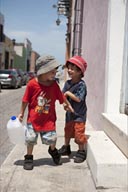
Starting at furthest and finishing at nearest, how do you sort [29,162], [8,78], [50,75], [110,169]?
[8,78]
[29,162]
[50,75]
[110,169]

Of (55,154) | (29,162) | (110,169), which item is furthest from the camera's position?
(55,154)

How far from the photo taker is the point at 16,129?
455 centimetres

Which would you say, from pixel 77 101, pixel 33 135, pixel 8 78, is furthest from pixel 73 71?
pixel 8 78

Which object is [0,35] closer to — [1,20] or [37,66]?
[1,20]

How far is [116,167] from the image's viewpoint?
3.72 m

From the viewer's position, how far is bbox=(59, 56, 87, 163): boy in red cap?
4.68 metres

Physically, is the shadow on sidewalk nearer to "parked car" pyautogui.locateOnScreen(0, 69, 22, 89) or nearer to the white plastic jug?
the white plastic jug

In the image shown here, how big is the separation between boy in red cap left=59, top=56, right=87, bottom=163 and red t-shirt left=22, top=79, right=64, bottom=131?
11.3 inches

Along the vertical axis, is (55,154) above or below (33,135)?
below

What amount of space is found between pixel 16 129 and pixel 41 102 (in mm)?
488

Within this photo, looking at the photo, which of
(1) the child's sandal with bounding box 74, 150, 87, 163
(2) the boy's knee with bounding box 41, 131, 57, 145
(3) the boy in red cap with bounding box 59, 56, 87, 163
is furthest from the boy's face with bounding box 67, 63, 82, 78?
(1) the child's sandal with bounding box 74, 150, 87, 163

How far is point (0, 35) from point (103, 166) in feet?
156

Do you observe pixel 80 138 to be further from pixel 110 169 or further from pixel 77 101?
pixel 110 169

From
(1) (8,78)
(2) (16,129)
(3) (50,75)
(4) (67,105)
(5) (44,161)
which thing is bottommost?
(5) (44,161)
